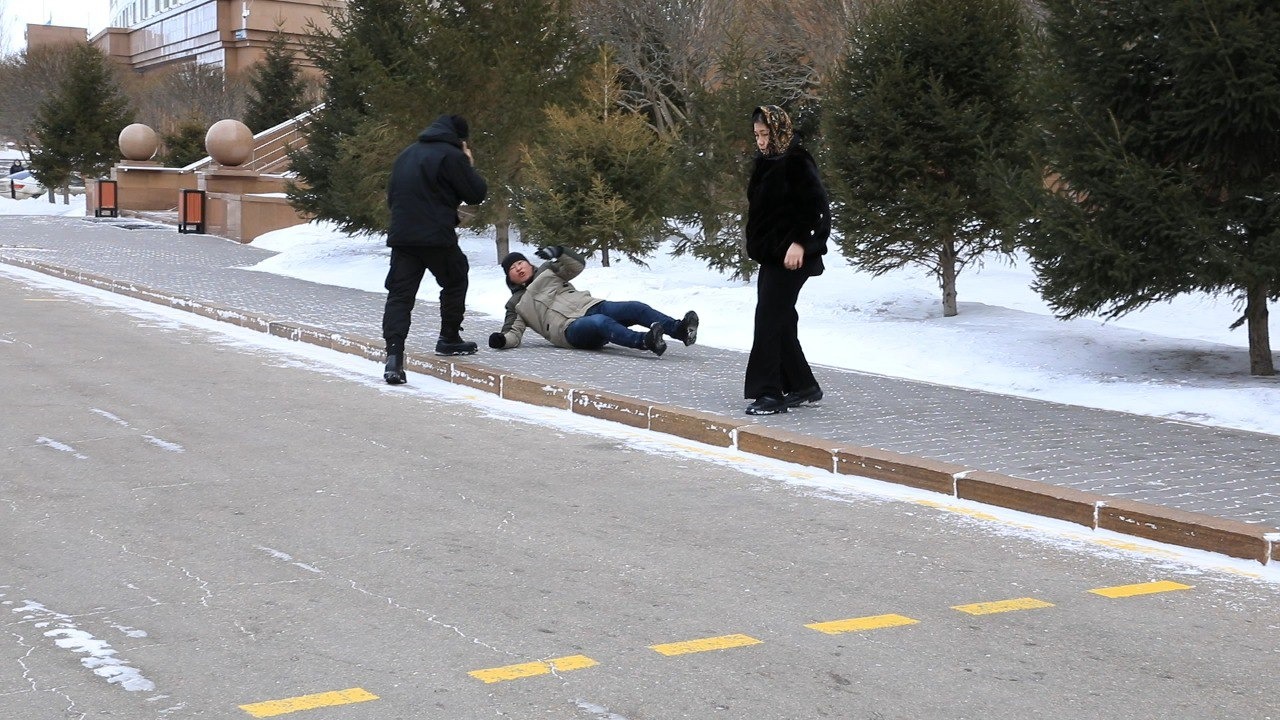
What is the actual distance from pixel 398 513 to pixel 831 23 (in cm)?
2388

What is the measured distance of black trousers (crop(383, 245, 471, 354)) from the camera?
11320 millimetres

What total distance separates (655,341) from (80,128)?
35967mm

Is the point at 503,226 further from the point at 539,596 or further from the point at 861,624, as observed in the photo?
the point at 861,624

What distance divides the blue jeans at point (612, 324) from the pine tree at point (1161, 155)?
3018 millimetres

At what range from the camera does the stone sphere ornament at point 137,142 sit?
40.5 meters

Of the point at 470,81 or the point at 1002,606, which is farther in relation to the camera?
the point at 470,81

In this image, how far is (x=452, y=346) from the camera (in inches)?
473

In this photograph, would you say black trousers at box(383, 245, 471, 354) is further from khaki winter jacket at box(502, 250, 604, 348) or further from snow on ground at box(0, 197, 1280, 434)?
snow on ground at box(0, 197, 1280, 434)

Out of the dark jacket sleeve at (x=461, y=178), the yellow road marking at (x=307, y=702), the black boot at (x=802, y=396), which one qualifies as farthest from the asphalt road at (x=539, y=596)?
the dark jacket sleeve at (x=461, y=178)

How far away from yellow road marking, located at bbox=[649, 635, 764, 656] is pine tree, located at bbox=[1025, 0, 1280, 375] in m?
6.59

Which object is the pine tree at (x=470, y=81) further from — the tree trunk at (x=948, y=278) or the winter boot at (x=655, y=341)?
the winter boot at (x=655, y=341)

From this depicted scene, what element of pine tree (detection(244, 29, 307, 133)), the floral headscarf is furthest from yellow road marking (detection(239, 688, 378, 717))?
pine tree (detection(244, 29, 307, 133))

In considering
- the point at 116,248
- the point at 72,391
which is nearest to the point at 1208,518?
the point at 72,391

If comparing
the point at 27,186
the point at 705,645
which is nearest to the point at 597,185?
the point at 705,645
